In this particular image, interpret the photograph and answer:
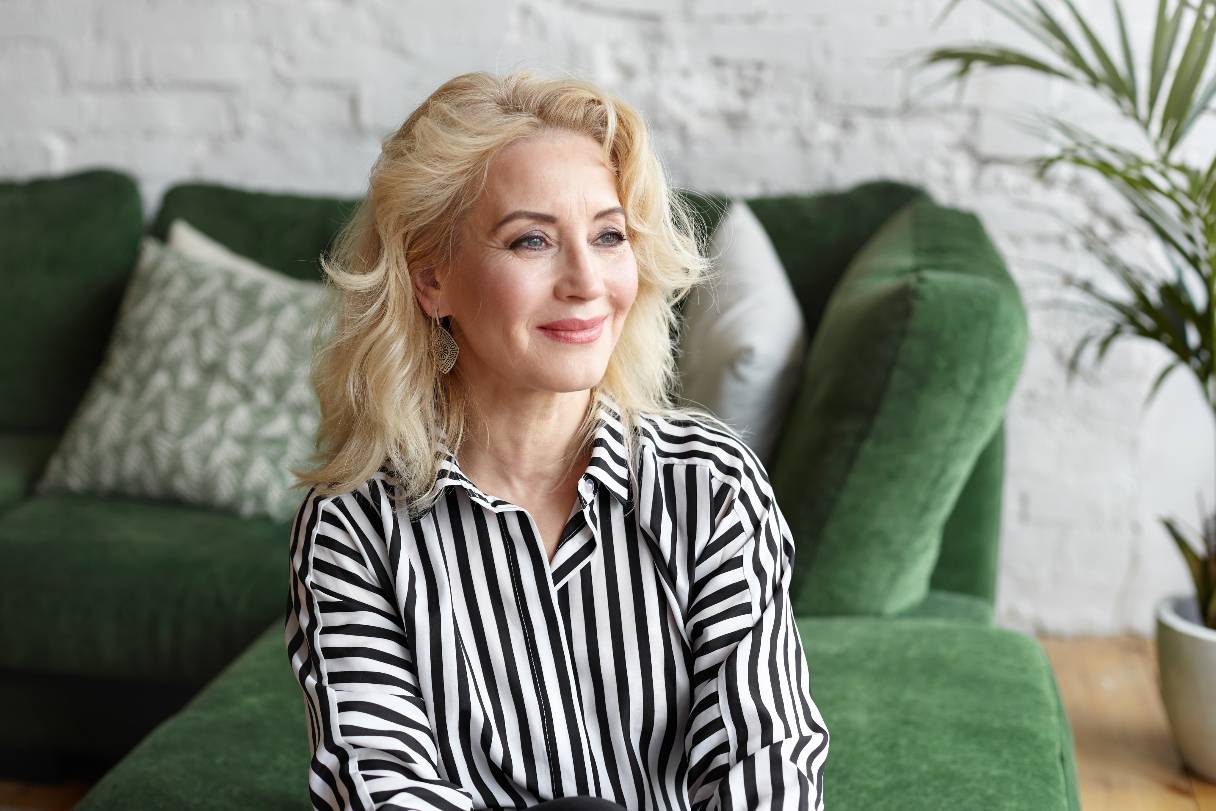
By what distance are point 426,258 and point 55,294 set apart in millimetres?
1840

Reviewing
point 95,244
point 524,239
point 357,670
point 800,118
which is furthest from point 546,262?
point 95,244

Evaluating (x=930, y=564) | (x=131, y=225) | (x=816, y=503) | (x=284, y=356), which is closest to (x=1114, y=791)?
(x=930, y=564)

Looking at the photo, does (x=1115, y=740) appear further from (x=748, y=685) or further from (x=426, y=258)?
(x=426, y=258)

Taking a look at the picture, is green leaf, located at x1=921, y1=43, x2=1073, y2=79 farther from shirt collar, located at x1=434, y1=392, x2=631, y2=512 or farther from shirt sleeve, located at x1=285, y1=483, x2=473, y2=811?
shirt sleeve, located at x1=285, y1=483, x2=473, y2=811

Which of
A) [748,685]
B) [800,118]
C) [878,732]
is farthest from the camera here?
[800,118]

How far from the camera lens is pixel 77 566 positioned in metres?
2.19

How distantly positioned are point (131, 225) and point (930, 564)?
6.29 feet

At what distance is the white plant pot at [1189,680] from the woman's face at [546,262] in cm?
136

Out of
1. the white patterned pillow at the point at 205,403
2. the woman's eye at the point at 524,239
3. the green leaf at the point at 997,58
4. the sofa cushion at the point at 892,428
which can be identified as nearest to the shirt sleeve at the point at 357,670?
the woman's eye at the point at 524,239

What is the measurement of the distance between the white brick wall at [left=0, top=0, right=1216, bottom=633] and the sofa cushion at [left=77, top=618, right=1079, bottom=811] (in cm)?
104

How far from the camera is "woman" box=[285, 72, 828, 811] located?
117cm

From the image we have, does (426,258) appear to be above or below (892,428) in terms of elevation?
above

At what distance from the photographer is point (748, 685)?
45.9 inches

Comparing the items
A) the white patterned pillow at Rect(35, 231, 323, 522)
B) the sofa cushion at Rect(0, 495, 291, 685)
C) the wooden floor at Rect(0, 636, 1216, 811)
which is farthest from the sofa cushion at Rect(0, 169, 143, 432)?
the wooden floor at Rect(0, 636, 1216, 811)
